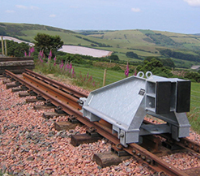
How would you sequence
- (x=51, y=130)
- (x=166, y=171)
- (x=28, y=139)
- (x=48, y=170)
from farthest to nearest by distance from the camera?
(x=51, y=130)
(x=28, y=139)
(x=48, y=170)
(x=166, y=171)

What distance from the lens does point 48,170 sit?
367cm

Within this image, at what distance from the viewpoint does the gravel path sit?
3.66 meters

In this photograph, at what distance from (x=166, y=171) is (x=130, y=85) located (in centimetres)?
156

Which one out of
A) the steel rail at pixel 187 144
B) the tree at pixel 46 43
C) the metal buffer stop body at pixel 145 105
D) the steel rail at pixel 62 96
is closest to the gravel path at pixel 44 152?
the metal buffer stop body at pixel 145 105

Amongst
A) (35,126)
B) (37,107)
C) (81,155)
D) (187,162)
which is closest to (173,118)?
(187,162)

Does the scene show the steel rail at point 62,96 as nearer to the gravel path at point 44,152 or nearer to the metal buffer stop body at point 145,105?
the gravel path at point 44,152

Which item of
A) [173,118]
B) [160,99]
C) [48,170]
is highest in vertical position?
[160,99]

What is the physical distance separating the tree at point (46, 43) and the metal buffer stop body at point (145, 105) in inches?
897

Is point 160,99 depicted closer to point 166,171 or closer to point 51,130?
point 166,171

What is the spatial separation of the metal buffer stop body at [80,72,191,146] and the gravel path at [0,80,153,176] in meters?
0.50

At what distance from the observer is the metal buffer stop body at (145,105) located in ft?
12.6

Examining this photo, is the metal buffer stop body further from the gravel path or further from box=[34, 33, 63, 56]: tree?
box=[34, 33, 63, 56]: tree

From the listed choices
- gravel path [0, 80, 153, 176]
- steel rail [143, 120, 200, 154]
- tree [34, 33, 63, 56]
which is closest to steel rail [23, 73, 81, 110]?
gravel path [0, 80, 153, 176]

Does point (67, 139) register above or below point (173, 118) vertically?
below
